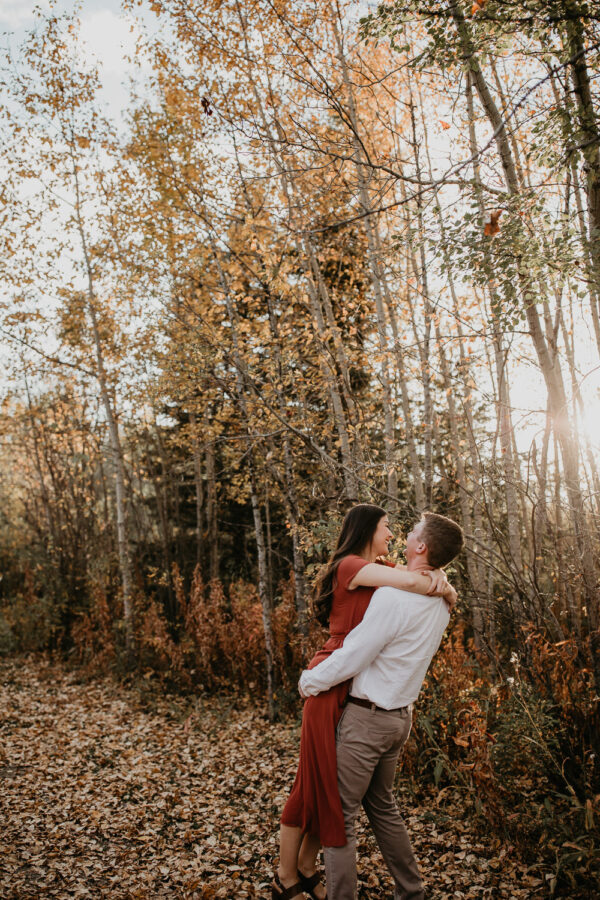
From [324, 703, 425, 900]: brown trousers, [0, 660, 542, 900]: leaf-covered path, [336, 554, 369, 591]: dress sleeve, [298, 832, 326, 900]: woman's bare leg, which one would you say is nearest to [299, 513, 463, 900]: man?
[324, 703, 425, 900]: brown trousers

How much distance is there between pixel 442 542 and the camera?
2.19 meters

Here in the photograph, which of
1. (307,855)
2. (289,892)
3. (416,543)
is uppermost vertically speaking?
(416,543)

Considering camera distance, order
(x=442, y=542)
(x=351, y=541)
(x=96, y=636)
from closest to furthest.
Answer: (x=442, y=542)
(x=351, y=541)
(x=96, y=636)

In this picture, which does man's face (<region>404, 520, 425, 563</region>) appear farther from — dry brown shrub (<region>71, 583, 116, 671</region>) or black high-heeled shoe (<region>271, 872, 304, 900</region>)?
dry brown shrub (<region>71, 583, 116, 671</region>)

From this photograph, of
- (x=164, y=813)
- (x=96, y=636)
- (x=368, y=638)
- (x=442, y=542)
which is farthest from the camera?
(x=96, y=636)

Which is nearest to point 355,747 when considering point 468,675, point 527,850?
point 527,850

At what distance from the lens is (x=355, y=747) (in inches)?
83.8

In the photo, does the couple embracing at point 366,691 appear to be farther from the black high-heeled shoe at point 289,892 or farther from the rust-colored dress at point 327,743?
the black high-heeled shoe at point 289,892

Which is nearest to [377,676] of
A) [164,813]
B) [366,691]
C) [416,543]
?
[366,691]

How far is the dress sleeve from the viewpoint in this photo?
2234 mm

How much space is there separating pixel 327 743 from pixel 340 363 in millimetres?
4186

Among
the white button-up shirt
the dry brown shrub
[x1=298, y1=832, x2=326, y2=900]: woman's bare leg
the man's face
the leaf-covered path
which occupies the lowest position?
the leaf-covered path

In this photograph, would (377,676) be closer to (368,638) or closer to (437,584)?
(368,638)

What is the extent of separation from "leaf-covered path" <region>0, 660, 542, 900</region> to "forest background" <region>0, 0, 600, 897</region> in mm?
415
